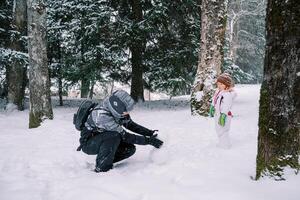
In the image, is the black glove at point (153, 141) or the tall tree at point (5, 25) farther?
the tall tree at point (5, 25)

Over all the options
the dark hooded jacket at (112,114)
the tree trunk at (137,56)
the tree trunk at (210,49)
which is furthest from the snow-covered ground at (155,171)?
the tree trunk at (137,56)

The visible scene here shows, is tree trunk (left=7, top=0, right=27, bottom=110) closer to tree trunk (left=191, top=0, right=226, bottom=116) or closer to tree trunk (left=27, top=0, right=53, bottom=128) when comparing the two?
tree trunk (left=27, top=0, right=53, bottom=128)

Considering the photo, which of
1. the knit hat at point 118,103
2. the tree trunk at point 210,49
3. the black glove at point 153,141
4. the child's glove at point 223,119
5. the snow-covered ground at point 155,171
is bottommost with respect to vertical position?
the snow-covered ground at point 155,171

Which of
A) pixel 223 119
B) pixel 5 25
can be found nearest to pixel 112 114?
pixel 223 119

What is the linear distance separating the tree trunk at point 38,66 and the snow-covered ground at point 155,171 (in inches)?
61.3

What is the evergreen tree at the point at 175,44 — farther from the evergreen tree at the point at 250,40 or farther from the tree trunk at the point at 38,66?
the evergreen tree at the point at 250,40

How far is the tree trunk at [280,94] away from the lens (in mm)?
3936

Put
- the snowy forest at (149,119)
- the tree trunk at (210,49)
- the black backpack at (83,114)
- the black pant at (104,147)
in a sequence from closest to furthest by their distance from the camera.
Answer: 1. the snowy forest at (149,119)
2. the black pant at (104,147)
3. the black backpack at (83,114)
4. the tree trunk at (210,49)

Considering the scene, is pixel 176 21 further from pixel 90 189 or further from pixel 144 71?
pixel 90 189

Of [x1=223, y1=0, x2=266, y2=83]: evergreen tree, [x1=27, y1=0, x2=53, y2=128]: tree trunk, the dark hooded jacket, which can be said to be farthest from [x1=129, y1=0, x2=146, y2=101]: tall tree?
[x1=223, y1=0, x2=266, y2=83]: evergreen tree

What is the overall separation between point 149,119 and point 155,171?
568 centimetres

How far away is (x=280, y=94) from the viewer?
13.3 feet

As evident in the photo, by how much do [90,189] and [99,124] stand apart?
1.27 meters

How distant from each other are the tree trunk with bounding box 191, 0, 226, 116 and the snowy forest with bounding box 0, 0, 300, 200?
1.1 inches
